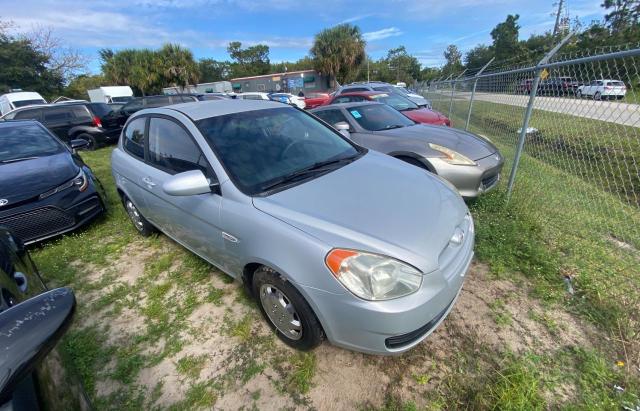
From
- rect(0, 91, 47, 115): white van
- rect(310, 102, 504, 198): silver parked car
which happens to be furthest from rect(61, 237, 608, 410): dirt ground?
rect(0, 91, 47, 115): white van

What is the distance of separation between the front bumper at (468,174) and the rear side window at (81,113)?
1043 cm

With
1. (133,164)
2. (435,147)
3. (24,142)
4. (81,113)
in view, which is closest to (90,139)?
(81,113)

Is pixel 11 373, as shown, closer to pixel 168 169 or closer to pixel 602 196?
pixel 168 169

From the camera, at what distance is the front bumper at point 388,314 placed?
1550 millimetres

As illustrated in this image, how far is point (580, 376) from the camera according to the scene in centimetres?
179

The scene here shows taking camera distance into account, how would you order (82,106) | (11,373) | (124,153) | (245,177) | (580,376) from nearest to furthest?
(11,373), (580,376), (245,177), (124,153), (82,106)

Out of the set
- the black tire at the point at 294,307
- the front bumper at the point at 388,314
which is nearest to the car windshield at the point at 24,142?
the black tire at the point at 294,307

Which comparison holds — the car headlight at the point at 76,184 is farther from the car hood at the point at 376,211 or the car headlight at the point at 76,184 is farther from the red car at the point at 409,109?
the red car at the point at 409,109

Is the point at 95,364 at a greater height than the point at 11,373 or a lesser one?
lesser

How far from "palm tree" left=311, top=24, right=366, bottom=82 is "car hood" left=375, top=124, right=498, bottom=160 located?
108 feet

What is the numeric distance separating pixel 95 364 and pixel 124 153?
7.33ft

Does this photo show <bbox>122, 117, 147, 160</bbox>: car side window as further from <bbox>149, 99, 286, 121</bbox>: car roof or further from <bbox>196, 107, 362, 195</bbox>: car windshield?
<bbox>196, 107, 362, 195</bbox>: car windshield

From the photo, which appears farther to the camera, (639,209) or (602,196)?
(602,196)

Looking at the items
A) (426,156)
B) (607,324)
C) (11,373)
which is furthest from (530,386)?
(426,156)
